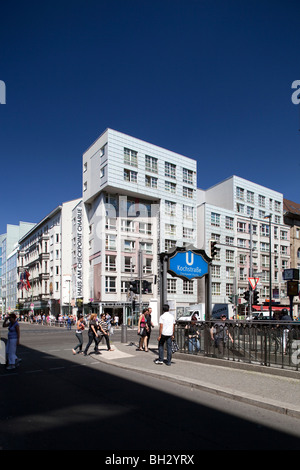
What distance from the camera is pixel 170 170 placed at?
5850 centimetres

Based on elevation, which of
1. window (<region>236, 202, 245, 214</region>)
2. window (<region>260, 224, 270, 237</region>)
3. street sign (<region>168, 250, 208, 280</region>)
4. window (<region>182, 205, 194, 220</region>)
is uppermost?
window (<region>236, 202, 245, 214</region>)

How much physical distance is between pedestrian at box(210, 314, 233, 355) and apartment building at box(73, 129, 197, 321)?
121ft

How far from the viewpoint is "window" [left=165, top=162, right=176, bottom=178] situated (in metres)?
58.0

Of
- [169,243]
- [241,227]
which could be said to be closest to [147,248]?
[169,243]

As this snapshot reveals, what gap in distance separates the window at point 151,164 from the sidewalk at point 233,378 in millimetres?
44303

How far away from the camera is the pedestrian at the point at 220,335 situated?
11086 mm

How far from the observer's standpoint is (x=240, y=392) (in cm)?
759

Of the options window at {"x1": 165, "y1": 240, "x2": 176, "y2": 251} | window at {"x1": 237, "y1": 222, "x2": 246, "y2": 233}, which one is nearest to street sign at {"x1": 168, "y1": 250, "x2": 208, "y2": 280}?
window at {"x1": 165, "y1": 240, "x2": 176, "y2": 251}

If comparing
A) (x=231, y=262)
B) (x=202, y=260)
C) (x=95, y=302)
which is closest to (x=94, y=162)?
(x=95, y=302)

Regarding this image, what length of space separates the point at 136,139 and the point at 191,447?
51.8 meters

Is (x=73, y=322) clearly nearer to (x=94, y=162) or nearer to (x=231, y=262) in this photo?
(x=94, y=162)

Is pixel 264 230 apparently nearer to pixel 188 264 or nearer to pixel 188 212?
pixel 188 212

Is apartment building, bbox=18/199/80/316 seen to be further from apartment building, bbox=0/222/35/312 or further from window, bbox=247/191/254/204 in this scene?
window, bbox=247/191/254/204

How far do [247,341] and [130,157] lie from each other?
4533 cm
